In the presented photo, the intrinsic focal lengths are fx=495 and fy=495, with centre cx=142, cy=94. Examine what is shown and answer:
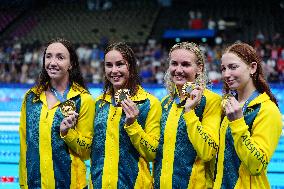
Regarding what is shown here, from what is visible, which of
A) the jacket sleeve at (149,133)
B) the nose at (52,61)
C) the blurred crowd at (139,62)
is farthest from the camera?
the blurred crowd at (139,62)

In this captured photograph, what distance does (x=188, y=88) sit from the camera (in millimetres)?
2734

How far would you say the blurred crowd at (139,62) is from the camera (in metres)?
13.7

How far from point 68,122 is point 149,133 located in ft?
1.55

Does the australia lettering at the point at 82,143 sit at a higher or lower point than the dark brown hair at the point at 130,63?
lower

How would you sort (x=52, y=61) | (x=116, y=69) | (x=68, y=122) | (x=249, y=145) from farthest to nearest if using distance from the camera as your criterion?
(x=52, y=61)
(x=116, y=69)
(x=68, y=122)
(x=249, y=145)

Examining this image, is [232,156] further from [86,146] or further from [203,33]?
[203,33]

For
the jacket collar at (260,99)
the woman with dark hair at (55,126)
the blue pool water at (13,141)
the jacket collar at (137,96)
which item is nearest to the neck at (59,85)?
the woman with dark hair at (55,126)

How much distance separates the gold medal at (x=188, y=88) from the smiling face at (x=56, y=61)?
0.80 metres

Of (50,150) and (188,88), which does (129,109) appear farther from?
(50,150)

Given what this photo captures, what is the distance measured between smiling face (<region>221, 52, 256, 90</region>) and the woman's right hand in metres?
0.89

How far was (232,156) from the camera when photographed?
259cm

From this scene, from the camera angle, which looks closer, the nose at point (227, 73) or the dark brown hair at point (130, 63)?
the nose at point (227, 73)

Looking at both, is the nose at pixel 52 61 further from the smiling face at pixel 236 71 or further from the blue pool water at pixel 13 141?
the blue pool water at pixel 13 141

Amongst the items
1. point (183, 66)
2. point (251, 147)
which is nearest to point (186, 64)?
point (183, 66)
